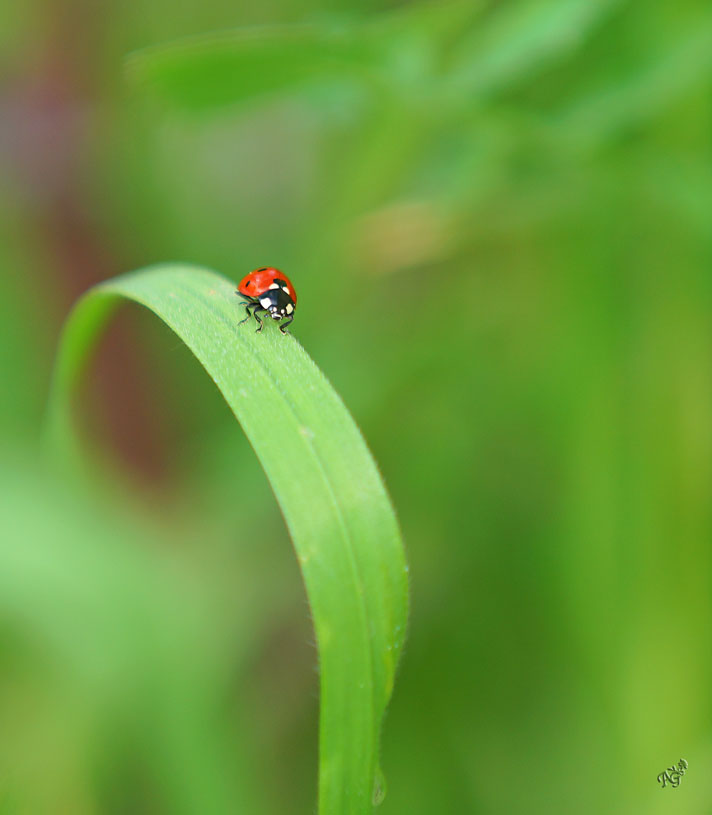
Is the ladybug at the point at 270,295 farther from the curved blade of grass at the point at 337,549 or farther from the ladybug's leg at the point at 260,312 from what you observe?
the curved blade of grass at the point at 337,549

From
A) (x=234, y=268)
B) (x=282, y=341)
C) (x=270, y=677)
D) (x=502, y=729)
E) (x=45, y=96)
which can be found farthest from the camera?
(x=234, y=268)

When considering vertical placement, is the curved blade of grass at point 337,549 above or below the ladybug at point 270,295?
below

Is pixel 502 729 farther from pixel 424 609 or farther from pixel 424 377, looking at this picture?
pixel 424 377

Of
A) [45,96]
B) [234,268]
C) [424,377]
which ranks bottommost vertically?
[424,377]

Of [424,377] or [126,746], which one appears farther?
[424,377]

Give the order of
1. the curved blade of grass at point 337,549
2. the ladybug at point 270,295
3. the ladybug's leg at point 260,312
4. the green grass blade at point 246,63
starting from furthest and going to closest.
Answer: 1. the green grass blade at point 246,63
2. the ladybug at point 270,295
3. the ladybug's leg at point 260,312
4. the curved blade of grass at point 337,549

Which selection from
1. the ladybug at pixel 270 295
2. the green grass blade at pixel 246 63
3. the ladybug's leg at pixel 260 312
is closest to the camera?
the ladybug's leg at pixel 260 312

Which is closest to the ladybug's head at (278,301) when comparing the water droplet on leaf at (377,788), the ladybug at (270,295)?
the ladybug at (270,295)

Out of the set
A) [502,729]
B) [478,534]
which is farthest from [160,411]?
[502,729]
